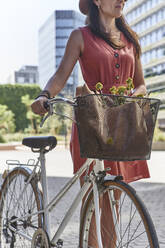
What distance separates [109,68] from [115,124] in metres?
0.69

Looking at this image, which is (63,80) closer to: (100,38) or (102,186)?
(100,38)

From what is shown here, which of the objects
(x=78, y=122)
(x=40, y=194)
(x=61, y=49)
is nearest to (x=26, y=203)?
(x=40, y=194)

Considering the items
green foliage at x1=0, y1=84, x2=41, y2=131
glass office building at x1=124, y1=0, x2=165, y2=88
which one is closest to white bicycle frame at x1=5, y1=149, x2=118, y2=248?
green foliage at x1=0, y1=84, x2=41, y2=131

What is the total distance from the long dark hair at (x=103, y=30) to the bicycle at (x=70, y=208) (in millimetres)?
596

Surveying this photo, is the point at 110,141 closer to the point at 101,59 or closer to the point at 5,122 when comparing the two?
the point at 101,59

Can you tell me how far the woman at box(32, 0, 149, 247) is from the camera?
278 centimetres

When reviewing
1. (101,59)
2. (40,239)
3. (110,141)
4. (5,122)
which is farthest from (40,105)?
A: (5,122)

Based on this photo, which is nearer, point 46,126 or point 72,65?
point 72,65

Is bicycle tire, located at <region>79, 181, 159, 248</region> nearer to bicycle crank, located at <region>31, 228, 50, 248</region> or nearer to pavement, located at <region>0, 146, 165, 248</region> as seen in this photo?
bicycle crank, located at <region>31, 228, 50, 248</region>

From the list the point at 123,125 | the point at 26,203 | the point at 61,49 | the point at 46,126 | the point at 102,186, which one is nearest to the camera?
the point at 123,125

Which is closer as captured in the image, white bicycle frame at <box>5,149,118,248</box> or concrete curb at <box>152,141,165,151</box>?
white bicycle frame at <box>5,149,118,248</box>

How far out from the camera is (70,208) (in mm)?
2652

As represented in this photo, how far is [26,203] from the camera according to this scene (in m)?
3.30

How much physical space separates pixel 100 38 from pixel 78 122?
2.63 feet
